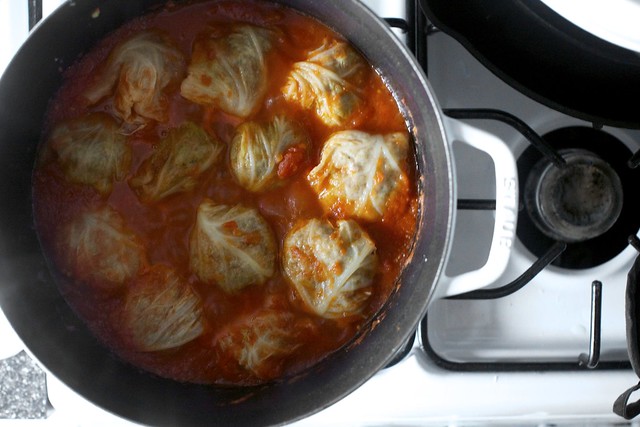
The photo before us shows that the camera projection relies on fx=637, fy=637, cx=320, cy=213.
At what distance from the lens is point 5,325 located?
162 cm

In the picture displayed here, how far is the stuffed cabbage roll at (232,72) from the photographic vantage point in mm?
1626

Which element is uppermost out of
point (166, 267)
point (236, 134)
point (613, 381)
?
point (236, 134)

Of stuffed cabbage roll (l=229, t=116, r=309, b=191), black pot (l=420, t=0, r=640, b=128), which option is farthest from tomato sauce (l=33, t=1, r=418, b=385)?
black pot (l=420, t=0, r=640, b=128)

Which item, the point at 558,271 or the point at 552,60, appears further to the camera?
the point at 558,271

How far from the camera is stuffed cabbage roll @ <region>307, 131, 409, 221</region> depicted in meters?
1.63

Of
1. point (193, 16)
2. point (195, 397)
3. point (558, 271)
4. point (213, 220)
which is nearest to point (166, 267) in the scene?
point (213, 220)

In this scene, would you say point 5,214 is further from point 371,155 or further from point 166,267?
point 371,155

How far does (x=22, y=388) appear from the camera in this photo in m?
1.67

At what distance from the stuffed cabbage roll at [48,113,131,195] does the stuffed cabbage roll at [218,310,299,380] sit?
1.62 feet

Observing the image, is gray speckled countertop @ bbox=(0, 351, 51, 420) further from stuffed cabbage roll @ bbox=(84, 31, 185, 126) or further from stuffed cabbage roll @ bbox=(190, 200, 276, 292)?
stuffed cabbage roll @ bbox=(84, 31, 185, 126)

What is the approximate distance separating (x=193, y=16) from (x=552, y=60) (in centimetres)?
91

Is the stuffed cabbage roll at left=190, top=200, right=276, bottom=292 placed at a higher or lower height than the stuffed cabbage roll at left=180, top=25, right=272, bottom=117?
lower

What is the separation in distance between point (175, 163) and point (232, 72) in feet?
0.90

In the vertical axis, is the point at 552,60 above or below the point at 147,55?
below
